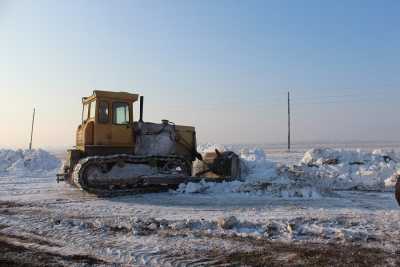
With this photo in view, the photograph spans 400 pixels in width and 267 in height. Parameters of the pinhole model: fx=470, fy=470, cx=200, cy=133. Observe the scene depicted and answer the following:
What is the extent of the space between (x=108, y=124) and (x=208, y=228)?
7219 millimetres

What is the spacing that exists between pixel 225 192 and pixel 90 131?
4.66 m

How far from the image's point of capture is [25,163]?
25328 millimetres

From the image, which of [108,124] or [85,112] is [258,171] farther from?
[85,112]

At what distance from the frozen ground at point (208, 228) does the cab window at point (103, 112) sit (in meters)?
2.42

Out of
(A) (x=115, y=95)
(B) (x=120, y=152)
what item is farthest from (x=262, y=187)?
(A) (x=115, y=95)

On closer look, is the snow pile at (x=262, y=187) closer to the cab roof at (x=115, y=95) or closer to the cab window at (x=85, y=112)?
the cab roof at (x=115, y=95)

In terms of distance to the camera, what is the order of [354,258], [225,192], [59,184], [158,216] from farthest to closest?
[59,184] < [225,192] < [158,216] < [354,258]

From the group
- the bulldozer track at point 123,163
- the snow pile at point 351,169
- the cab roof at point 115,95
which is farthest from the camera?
the snow pile at point 351,169

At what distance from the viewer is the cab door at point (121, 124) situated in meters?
14.8

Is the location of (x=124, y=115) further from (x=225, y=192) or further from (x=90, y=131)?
(x=225, y=192)

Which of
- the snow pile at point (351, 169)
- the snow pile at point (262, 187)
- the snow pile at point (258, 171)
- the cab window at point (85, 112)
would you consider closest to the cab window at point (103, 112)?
the cab window at point (85, 112)

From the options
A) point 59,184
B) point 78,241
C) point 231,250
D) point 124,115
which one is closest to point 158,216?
point 78,241

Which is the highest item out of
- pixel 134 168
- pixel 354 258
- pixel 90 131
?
pixel 90 131

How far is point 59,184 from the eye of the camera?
1742 centimetres
